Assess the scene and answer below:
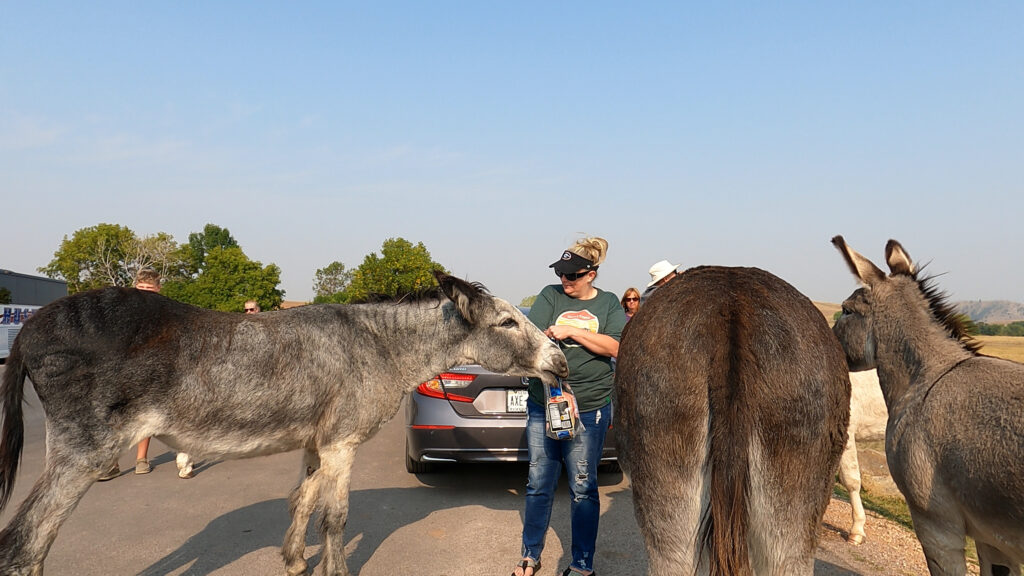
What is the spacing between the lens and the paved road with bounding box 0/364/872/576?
15.3 feet

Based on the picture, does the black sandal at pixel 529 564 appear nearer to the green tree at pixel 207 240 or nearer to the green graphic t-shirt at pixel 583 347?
the green graphic t-shirt at pixel 583 347

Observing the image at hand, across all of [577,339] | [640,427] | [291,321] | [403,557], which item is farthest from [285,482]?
[640,427]

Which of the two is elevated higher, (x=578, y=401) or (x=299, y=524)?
(x=578, y=401)

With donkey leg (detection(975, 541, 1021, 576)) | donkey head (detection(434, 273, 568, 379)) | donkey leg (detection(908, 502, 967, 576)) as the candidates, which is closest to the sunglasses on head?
donkey head (detection(434, 273, 568, 379))

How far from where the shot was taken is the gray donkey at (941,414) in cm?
298

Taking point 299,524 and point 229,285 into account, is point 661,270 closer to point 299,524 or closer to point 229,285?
point 299,524

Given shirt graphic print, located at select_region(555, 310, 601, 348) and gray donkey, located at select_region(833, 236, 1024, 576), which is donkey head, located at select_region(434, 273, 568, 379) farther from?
gray donkey, located at select_region(833, 236, 1024, 576)

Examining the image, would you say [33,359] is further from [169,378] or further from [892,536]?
[892,536]

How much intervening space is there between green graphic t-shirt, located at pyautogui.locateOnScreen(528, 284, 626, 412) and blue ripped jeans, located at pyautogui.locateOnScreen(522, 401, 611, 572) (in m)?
0.14

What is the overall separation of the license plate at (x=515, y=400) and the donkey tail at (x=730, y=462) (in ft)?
13.0

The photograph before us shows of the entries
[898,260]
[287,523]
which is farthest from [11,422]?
[898,260]

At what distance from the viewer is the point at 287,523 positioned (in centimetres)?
568

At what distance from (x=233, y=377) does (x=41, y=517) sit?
125 centimetres

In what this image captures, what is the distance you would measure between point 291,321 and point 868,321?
4.19m
